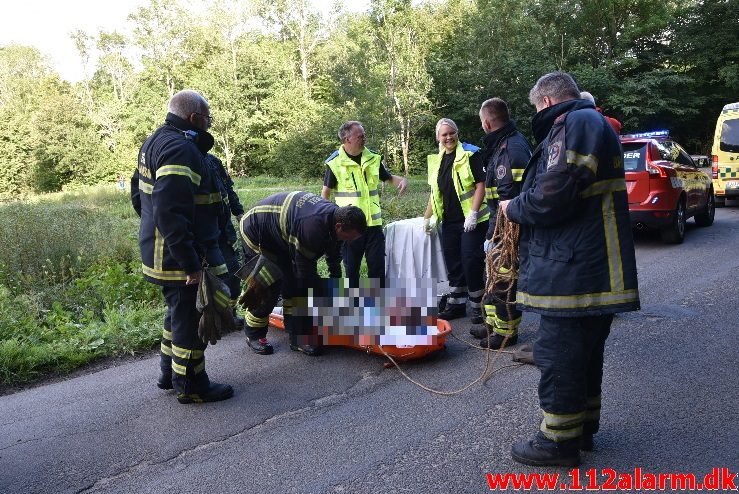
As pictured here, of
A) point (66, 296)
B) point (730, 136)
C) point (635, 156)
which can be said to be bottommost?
point (66, 296)

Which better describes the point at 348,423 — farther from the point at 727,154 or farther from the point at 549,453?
the point at 727,154

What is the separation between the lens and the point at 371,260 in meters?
6.07

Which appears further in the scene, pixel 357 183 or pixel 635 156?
pixel 635 156

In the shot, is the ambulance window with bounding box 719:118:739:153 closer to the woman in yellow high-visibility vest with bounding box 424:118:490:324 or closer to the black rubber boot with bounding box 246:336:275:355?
the woman in yellow high-visibility vest with bounding box 424:118:490:324

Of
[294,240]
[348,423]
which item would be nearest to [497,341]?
[348,423]

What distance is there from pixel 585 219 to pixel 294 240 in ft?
7.79

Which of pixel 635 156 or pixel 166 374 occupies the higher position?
pixel 635 156

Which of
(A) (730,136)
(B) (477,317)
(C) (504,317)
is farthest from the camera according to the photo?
(A) (730,136)

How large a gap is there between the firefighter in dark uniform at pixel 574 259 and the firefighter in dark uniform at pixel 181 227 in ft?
7.27

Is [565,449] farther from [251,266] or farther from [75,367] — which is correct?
[75,367]

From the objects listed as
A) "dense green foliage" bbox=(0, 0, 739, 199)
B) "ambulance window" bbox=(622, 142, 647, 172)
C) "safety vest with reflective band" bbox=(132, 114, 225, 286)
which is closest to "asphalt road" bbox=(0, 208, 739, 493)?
"safety vest with reflective band" bbox=(132, 114, 225, 286)

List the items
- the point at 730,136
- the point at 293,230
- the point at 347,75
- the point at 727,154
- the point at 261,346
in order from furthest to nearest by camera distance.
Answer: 1. the point at 347,75
2. the point at 727,154
3. the point at 730,136
4. the point at 261,346
5. the point at 293,230

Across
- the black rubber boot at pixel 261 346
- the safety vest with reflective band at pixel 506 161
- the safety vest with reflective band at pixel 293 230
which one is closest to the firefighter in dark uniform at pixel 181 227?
the safety vest with reflective band at pixel 293 230

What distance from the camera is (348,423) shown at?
3756mm
